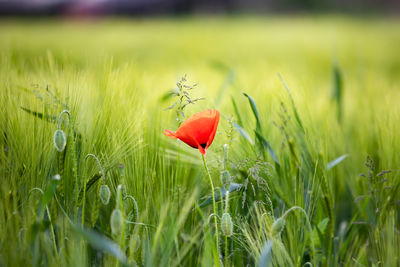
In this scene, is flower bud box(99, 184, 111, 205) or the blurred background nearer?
flower bud box(99, 184, 111, 205)

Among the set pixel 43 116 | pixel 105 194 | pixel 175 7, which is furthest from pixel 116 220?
pixel 175 7

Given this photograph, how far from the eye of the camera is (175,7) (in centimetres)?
509

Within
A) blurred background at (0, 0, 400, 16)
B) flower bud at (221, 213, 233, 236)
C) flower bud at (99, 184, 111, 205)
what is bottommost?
flower bud at (221, 213, 233, 236)

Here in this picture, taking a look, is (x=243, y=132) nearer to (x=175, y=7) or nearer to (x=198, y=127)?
(x=198, y=127)

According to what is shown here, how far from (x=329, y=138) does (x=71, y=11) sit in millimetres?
3848

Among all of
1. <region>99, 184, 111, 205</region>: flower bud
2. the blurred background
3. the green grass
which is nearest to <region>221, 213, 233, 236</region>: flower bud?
the green grass

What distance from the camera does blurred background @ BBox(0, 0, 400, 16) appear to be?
3.80 meters

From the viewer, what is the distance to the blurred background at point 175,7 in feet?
12.5

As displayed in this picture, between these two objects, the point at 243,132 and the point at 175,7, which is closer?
the point at 243,132

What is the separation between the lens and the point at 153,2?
4699mm

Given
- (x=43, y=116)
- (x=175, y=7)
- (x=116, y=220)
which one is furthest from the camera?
(x=175, y=7)

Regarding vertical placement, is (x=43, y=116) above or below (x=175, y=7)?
below

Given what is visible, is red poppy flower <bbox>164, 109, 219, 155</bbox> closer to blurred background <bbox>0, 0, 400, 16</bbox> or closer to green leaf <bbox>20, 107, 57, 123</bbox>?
green leaf <bbox>20, 107, 57, 123</bbox>

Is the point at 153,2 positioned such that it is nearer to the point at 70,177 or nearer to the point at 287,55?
the point at 287,55
